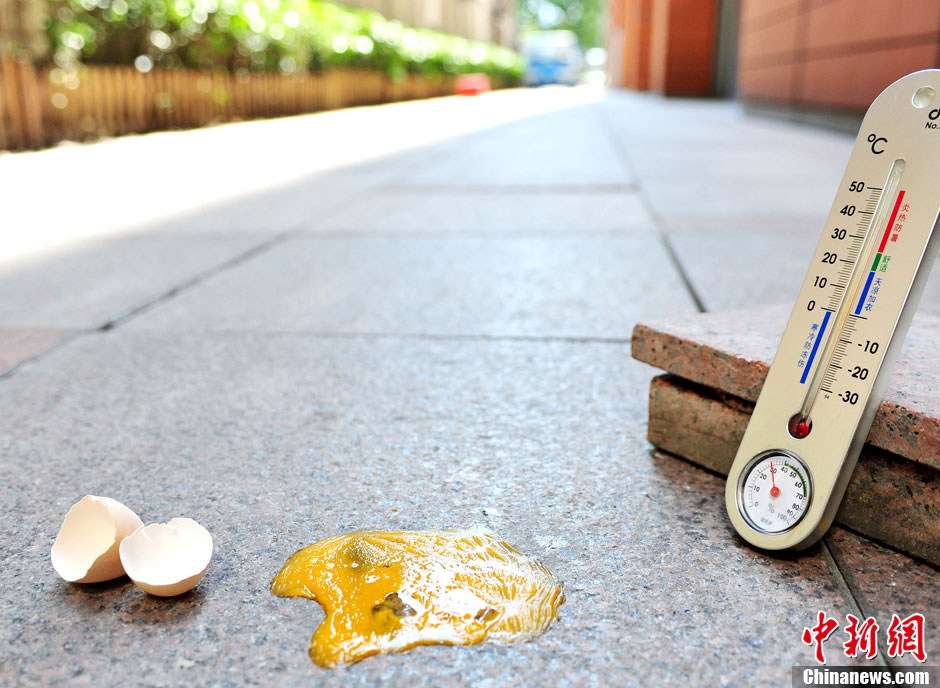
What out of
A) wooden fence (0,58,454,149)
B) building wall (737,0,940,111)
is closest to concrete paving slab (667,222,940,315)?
building wall (737,0,940,111)

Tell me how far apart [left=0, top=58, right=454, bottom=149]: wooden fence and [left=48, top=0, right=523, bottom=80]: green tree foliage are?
0.20m

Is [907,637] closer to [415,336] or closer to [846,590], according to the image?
[846,590]

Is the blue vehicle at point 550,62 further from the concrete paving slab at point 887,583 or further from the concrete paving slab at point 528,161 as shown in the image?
the concrete paving slab at point 887,583

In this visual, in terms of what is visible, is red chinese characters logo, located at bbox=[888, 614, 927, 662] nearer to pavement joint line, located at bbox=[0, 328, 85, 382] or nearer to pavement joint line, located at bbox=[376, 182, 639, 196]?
pavement joint line, located at bbox=[0, 328, 85, 382]

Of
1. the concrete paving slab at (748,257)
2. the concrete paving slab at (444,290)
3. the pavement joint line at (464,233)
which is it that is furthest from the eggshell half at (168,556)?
the pavement joint line at (464,233)

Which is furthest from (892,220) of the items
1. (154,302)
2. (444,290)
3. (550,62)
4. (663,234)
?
(550,62)

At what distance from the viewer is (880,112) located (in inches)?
48.8

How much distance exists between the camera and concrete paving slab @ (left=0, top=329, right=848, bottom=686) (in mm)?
1074

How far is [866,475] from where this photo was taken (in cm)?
132

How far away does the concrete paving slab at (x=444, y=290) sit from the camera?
2682 millimetres

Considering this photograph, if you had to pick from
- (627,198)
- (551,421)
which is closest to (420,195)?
(627,198)

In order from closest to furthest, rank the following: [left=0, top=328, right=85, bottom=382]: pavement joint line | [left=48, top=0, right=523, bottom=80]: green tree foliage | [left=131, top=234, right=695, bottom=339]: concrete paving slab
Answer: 1. [left=0, top=328, right=85, bottom=382]: pavement joint line
2. [left=131, top=234, right=695, bottom=339]: concrete paving slab
3. [left=48, top=0, right=523, bottom=80]: green tree foliage

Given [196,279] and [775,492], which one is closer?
[775,492]

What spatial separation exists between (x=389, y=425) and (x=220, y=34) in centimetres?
1076
